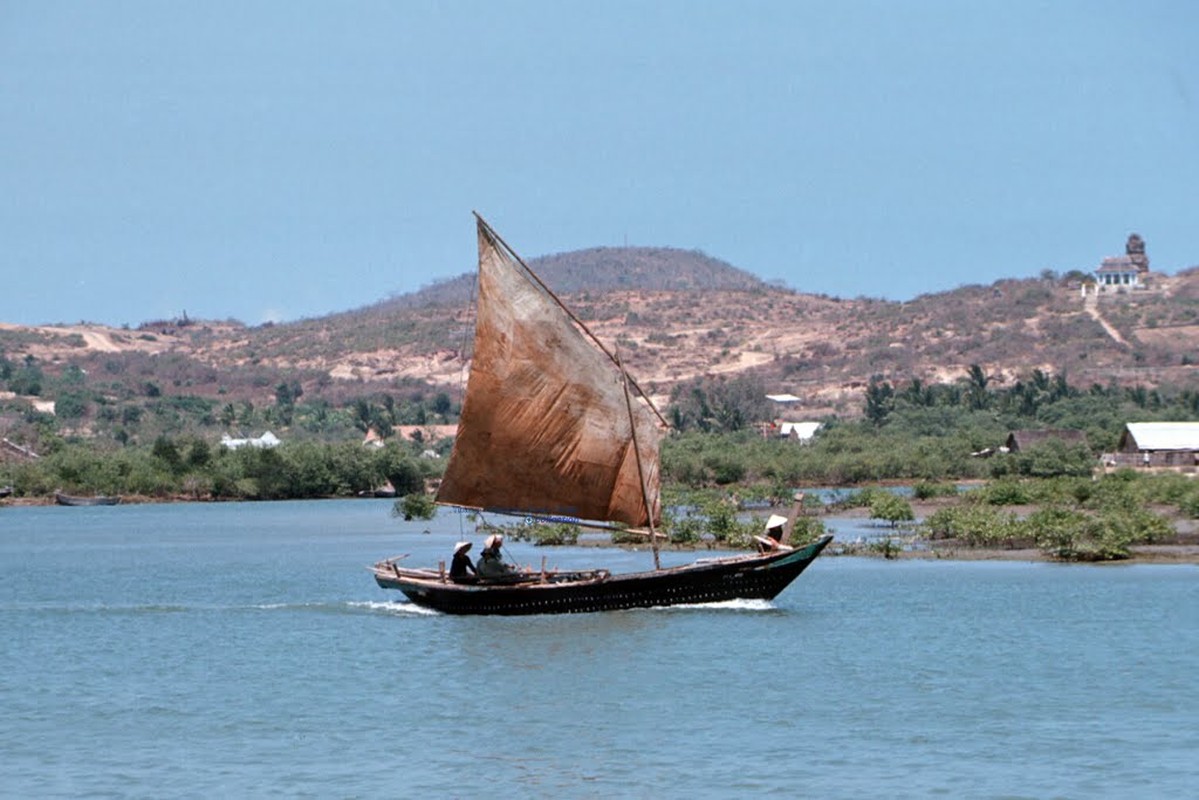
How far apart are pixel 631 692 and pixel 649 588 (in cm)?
690

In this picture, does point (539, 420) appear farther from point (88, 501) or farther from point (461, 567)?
point (88, 501)

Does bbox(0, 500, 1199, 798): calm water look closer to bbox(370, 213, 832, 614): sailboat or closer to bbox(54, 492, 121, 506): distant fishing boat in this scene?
bbox(370, 213, 832, 614): sailboat

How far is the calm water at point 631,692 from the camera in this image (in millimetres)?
20859

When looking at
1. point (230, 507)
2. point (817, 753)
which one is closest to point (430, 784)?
point (817, 753)

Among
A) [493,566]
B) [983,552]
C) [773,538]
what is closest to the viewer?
[773,538]

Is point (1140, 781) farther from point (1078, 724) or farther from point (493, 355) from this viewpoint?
point (493, 355)

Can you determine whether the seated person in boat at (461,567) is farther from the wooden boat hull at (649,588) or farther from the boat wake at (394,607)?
the boat wake at (394,607)

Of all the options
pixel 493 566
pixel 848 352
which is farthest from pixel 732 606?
pixel 848 352

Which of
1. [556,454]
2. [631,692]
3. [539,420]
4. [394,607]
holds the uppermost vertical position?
[539,420]

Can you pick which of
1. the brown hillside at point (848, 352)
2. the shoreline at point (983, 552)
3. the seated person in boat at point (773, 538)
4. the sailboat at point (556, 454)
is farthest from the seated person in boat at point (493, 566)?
the brown hillside at point (848, 352)

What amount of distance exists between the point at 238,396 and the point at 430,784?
499ft

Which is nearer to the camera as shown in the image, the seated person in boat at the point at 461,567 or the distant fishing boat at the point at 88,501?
the seated person in boat at the point at 461,567

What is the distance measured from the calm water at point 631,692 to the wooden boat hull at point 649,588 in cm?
40

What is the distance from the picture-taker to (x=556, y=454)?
3397cm
